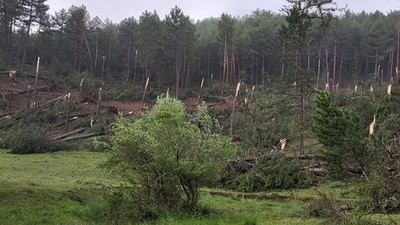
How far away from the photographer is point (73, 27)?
6631 cm

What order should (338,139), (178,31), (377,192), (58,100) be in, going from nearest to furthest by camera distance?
(377,192) < (338,139) < (58,100) < (178,31)

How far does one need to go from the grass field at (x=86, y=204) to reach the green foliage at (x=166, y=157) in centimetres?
95

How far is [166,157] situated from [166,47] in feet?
171

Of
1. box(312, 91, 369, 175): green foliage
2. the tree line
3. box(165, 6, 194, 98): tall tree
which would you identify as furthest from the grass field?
box(165, 6, 194, 98): tall tree

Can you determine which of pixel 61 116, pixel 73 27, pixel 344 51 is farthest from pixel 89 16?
pixel 344 51

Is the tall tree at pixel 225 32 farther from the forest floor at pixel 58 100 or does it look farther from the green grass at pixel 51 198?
the green grass at pixel 51 198

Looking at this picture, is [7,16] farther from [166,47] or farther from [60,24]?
[166,47]

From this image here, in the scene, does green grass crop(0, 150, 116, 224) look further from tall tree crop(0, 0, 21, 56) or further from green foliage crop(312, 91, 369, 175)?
tall tree crop(0, 0, 21, 56)

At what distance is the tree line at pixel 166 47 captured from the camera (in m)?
61.7

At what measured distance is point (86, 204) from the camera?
14.5 metres

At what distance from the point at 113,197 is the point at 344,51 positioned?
237ft

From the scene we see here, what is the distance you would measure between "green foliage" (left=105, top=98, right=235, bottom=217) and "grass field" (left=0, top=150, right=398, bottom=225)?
95cm

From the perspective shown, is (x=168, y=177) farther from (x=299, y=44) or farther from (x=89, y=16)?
(x=89, y=16)

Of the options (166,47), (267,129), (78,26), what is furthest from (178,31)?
(267,129)
